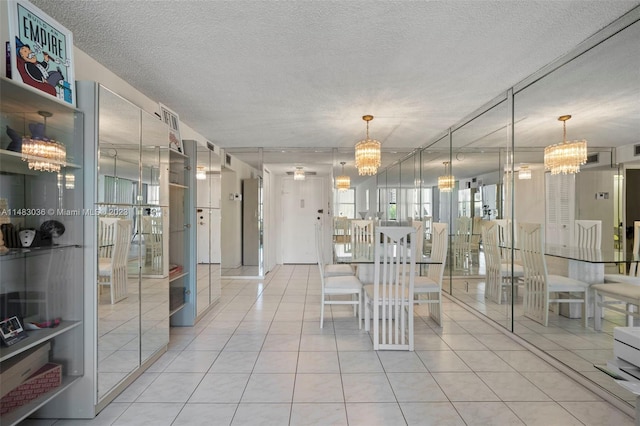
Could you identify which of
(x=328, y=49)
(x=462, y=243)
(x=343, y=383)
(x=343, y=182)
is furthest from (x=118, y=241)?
(x=343, y=182)

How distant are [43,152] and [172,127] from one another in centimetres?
182

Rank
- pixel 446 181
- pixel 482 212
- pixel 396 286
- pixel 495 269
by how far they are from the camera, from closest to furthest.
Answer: pixel 396 286 < pixel 495 269 < pixel 482 212 < pixel 446 181

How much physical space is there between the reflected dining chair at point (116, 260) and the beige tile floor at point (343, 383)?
0.72m

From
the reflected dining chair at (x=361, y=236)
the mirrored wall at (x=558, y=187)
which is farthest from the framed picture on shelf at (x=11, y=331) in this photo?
the mirrored wall at (x=558, y=187)

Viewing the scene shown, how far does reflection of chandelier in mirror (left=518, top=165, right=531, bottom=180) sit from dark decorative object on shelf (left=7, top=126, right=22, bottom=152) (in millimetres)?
3776

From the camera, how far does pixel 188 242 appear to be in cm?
375

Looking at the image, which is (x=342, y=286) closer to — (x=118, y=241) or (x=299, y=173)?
(x=118, y=241)

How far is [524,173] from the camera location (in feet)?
10.8

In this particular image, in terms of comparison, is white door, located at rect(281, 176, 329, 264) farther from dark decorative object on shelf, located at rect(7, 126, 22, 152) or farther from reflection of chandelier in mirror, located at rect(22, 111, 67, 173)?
dark decorative object on shelf, located at rect(7, 126, 22, 152)

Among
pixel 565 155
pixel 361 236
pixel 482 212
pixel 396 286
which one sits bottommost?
pixel 396 286

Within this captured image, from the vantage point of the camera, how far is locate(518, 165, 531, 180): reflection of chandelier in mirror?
3.22 m

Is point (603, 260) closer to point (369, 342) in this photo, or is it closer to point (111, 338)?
point (369, 342)

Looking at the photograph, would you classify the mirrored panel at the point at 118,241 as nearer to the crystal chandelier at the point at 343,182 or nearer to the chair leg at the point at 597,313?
the chair leg at the point at 597,313

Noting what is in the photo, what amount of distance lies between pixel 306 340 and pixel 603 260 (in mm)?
2439
